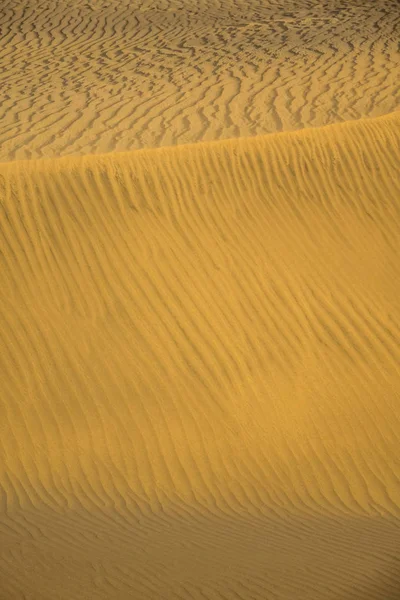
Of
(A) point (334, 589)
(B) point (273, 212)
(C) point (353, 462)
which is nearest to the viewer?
(A) point (334, 589)

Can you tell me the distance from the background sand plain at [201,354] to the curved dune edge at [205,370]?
0.02 m

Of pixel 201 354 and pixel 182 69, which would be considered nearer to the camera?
pixel 201 354

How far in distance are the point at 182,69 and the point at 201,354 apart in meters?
8.98

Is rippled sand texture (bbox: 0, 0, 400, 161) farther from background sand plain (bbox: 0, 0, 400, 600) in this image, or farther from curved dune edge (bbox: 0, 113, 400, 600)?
curved dune edge (bbox: 0, 113, 400, 600)

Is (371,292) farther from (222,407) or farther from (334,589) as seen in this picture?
(334,589)

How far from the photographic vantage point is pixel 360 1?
2130 centimetres

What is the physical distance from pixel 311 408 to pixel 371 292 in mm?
1818

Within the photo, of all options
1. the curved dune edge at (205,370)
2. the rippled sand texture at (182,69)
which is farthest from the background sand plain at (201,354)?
the rippled sand texture at (182,69)

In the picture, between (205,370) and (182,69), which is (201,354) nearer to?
(205,370)

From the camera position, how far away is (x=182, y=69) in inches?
634

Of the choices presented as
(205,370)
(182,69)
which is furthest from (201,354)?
(182,69)

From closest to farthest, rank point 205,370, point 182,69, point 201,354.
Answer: point 205,370 < point 201,354 < point 182,69

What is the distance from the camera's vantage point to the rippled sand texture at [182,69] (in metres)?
12.2

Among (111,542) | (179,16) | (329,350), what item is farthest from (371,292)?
(179,16)
